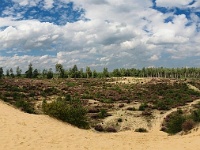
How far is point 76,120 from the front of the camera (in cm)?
2978

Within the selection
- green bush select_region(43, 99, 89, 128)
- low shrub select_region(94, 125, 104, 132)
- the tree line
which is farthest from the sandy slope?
the tree line

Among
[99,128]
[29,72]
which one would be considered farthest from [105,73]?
[99,128]

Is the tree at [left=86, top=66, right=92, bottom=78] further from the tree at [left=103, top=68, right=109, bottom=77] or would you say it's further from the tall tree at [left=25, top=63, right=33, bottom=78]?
the tall tree at [left=25, top=63, right=33, bottom=78]

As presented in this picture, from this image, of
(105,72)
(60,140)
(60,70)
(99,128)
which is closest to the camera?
(60,140)

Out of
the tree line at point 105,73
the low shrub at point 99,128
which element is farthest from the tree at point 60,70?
the low shrub at point 99,128

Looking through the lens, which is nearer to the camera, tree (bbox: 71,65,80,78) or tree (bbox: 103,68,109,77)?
tree (bbox: 71,65,80,78)

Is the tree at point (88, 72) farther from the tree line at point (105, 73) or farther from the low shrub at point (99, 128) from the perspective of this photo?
the low shrub at point (99, 128)

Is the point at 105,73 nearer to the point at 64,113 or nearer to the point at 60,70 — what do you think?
the point at 60,70

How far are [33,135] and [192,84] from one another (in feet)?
304

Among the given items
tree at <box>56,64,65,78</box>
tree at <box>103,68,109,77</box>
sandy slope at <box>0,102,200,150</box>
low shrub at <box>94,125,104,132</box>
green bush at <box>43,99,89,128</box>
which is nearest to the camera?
sandy slope at <box>0,102,200,150</box>

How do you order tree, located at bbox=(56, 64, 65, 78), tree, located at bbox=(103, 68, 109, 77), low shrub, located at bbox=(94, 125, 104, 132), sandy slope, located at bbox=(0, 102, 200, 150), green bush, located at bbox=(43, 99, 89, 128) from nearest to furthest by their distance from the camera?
sandy slope, located at bbox=(0, 102, 200, 150), green bush, located at bbox=(43, 99, 89, 128), low shrub, located at bbox=(94, 125, 104, 132), tree, located at bbox=(56, 64, 65, 78), tree, located at bbox=(103, 68, 109, 77)

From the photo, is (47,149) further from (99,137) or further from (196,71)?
(196,71)

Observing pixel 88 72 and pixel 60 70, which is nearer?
pixel 60 70

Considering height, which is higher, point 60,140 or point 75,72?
point 75,72
